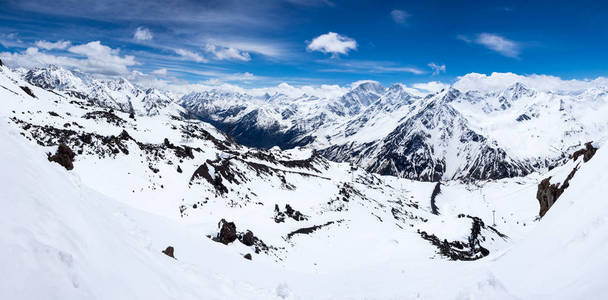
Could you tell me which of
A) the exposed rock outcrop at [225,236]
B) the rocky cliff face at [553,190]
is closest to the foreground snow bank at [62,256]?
the exposed rock outcrop at [225,236]

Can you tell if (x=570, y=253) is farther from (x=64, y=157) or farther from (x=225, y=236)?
(x=64, y=157)

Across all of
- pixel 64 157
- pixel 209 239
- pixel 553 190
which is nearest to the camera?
pixel 209 239

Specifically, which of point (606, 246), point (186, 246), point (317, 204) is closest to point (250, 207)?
point (317, 204)

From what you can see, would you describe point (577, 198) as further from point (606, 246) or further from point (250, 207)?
point (250, 207)

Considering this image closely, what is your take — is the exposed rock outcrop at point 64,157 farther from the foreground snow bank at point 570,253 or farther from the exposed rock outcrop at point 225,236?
the foreground snow bank at point 570,253

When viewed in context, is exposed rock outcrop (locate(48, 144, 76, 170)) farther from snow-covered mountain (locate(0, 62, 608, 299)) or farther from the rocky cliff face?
the rocky cliff face

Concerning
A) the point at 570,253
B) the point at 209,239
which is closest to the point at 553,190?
the point at 570,253

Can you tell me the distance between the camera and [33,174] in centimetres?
848

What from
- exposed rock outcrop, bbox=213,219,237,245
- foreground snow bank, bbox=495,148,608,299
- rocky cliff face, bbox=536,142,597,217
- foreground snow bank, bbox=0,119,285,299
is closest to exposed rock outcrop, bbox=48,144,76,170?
exposed rock outcrop, bbox=213,219,237,245

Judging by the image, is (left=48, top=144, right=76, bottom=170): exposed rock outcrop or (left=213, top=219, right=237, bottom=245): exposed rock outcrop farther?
(left=213, top=219, right=237, bottom=245): exposed rock outcrop

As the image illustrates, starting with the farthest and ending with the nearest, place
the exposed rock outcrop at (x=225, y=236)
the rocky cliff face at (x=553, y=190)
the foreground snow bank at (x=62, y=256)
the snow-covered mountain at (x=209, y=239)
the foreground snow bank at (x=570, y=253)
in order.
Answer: the rocky cliff face at (x=553, y=190) → the exposed rock outcrop at (x=225, y=236) → the foreground snow bank at (x=570, y=253) → the snow-covered mountain at (x=209, y=239) → the foreground snow bank at (x=62, y=256)

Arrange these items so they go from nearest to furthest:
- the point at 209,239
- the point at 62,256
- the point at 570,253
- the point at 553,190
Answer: the point at 62,256
the point at 570,253
the point at 209,239
the point at 553,190

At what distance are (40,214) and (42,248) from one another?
5.32 ft

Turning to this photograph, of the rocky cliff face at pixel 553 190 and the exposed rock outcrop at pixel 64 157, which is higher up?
the rocky cliff face at pixel 553 190
